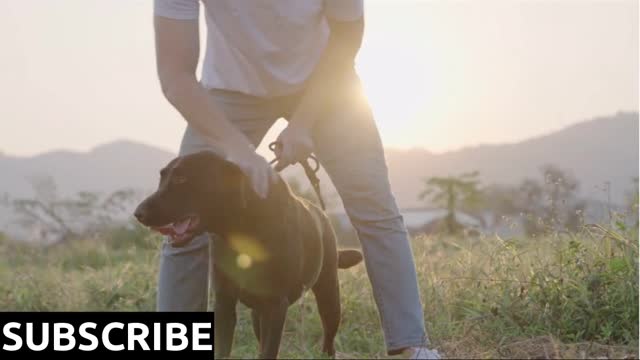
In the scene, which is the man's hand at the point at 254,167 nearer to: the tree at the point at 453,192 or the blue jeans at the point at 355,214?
the blue jeans at the point at 355,214

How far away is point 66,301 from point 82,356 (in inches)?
93.7

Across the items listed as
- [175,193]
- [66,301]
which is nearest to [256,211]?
[175,193]

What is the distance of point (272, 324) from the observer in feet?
12.2

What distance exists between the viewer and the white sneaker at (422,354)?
408 cm

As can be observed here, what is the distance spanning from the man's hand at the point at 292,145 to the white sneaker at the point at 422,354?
3.27 ft

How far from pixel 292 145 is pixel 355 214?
49 centimetres

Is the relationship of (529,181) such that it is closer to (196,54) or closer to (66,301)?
(66,301)

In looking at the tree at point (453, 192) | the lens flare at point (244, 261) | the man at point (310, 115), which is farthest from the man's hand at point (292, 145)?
the tree at point (453, 192)

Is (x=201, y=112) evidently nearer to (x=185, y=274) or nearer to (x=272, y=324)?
(x=185, y=274)

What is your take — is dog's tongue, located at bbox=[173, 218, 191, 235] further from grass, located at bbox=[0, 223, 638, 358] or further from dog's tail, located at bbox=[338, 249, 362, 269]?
dog's tail, located at bbox=[338, 249, 362, 269]

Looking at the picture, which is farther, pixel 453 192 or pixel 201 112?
pixel 453 192

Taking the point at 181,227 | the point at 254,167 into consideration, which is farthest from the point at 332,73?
the point at 181,227

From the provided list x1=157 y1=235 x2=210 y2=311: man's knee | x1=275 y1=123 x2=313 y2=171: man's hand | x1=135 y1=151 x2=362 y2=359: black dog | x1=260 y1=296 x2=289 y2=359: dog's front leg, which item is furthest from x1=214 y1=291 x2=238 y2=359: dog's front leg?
x1=275 y1=123 x2=313 y2=171: man's hand

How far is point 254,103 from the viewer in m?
4.11
